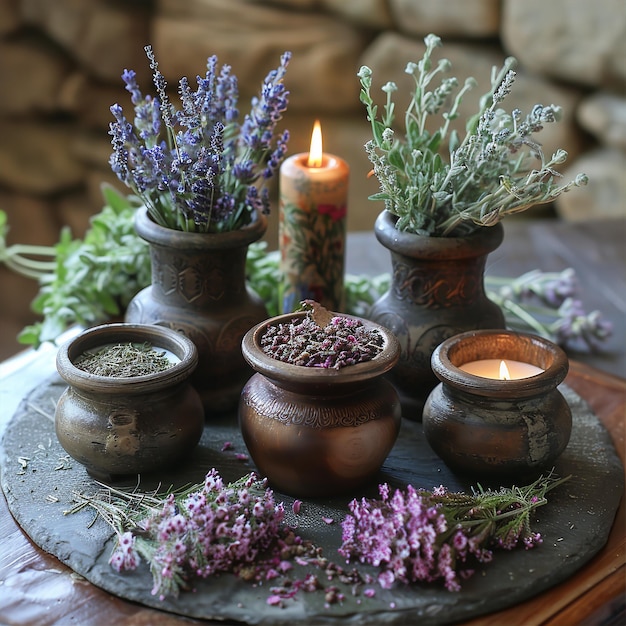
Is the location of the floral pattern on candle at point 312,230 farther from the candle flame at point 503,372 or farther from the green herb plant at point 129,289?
the candle flame at point 503,372

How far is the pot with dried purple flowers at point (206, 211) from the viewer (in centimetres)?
94

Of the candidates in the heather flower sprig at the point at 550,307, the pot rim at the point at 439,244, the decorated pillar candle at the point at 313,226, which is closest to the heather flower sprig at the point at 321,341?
the pot rim at the point at 439,244

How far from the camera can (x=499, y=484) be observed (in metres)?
0.89

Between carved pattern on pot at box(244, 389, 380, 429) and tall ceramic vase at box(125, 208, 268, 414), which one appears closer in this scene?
carved pattern on pot at box(244, 389, 380, 429)

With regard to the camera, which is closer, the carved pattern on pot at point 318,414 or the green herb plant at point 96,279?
the carved pattern on pot at point 318,414

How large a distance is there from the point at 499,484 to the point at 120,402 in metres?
0.38

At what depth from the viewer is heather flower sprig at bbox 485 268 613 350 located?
1305 mm

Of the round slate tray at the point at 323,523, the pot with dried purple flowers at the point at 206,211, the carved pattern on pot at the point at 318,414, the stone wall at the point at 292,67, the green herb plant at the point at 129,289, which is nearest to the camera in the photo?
the round slate tray at the point at 323,523

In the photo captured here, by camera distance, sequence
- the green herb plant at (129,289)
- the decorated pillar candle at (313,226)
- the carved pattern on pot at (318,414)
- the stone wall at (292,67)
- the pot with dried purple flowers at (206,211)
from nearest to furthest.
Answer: the carved pattern on pot at (318,414) → the pot with dried purple flowers at (206,211) → the decorated pillar candle at (313,226) → the green herb plant at (129,289) → the stone wall at (292,67)

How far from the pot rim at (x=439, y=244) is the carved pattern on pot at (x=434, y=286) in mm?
27

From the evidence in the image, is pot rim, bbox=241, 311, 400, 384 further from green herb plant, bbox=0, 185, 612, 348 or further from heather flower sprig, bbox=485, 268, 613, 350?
heather flower sprig, bbox=485, 268, 613, 350

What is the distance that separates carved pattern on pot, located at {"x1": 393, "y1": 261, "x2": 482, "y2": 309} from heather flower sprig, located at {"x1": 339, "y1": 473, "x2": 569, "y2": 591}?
0.24 meters

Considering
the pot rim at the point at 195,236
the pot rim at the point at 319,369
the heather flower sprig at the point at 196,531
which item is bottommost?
the heather flower sprig at the point at 196,531

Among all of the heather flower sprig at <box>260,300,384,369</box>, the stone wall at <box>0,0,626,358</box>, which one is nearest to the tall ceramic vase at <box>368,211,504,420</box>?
the heather flower sprig at <box>260,300,384,369</box>
